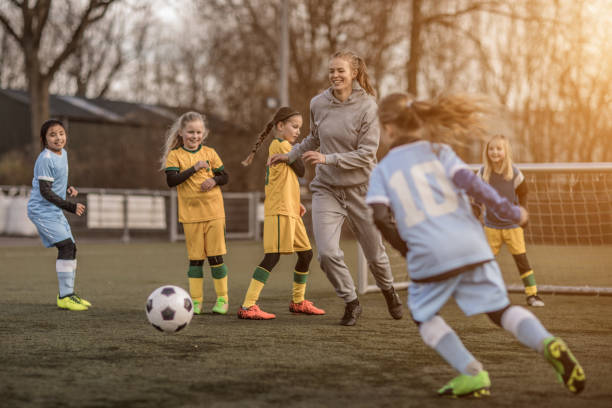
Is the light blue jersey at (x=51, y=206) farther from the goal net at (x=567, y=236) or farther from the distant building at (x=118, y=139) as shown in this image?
the distant building at (x=118, y=139)

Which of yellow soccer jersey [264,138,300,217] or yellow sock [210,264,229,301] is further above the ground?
yellow soccer jersey [264,138,300,217]

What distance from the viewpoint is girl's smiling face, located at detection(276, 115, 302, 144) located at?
646cm

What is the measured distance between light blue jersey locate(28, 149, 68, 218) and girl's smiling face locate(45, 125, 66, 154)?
5 cm

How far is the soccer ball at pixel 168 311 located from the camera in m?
5.26

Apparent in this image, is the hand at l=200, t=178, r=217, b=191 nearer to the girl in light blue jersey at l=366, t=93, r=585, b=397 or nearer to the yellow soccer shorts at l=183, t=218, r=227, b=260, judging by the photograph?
the yellow soccer shorts at l=183, t=218, r=227, b=260

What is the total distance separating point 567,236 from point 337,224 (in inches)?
400

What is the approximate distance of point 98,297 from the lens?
26.2ft

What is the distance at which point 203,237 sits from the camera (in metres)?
6.54

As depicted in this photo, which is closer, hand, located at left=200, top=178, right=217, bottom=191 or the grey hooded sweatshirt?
the grey hooded sweatshirt

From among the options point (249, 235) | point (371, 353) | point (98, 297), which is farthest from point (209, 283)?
point (249, 235)

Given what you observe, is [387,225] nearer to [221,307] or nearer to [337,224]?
[337,224]

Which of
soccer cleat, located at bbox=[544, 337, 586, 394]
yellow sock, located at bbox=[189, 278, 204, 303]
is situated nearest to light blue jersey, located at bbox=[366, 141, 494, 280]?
soccer cleat, located at bbox=[544, 337, 586, 394]

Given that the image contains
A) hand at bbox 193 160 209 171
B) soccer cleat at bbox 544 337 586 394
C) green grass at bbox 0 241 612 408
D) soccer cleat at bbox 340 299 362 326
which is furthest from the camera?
hand at bbox 193 160 209 171

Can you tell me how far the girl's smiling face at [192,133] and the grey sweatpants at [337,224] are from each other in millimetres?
1059
